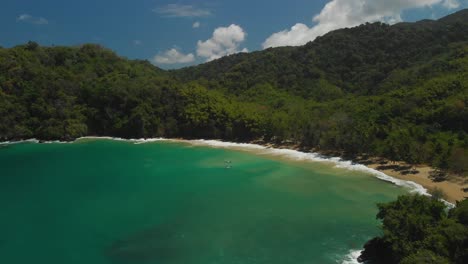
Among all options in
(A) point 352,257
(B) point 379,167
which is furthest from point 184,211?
(B) point 379,167

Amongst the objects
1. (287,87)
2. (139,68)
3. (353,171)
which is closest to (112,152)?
(353,171)

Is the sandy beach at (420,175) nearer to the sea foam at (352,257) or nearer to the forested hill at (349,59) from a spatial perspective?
the sea foam at (352,257)

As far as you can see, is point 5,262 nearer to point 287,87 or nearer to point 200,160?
point 200,160

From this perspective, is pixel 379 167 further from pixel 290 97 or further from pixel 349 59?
pixel 349 59

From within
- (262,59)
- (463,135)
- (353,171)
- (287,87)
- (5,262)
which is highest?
(262,59)

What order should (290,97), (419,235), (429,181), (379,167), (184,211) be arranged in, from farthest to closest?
(290,97), (379,167), (429,181), (184,211), (419,235)

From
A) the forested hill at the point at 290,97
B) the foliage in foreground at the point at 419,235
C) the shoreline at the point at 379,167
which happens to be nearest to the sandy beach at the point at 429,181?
the shoreline at the point at 379,167
